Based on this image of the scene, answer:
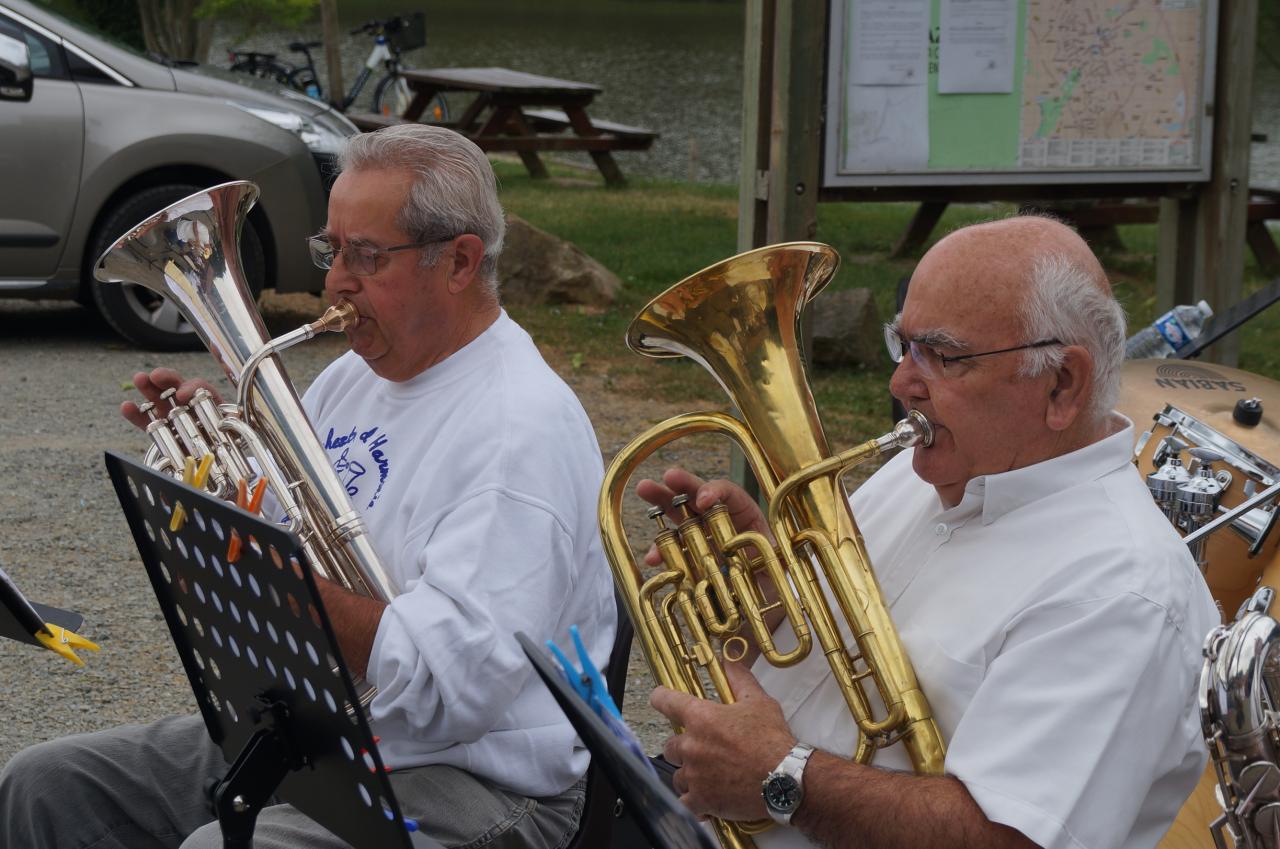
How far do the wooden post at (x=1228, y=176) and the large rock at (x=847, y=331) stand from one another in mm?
2194

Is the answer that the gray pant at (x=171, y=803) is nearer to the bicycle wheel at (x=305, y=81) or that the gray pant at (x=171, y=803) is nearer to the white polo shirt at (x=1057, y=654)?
the white polo shirt at (x=1057, y=654)

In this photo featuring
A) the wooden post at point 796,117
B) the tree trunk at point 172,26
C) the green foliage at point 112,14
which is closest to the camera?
the wooden post at point 796,117

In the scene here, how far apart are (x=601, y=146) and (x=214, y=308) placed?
9.43m

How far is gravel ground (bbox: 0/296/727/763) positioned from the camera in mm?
4004

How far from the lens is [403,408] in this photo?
99.7 inches

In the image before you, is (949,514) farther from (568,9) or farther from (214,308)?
(568,9)

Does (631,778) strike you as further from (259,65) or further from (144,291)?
(259,65)

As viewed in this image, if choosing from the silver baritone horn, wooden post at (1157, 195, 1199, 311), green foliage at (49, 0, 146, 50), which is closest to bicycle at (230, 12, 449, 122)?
green foliage at (49, 0, 146, 50)

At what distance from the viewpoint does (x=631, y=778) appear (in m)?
1.53

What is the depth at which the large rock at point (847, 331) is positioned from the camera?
7113 mm

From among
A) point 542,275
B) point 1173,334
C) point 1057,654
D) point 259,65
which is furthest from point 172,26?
point 1057,654

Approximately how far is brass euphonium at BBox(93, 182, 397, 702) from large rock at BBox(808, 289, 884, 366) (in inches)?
181

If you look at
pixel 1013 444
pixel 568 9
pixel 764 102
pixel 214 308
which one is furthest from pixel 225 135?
pixel 568 9

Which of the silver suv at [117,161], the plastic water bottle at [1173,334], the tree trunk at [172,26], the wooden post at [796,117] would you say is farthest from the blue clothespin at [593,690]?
the tree trunk at [172,26]
